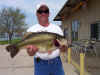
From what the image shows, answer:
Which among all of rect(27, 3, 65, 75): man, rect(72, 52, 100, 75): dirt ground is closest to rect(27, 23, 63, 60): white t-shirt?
rect(27, 3, 65, 75): man

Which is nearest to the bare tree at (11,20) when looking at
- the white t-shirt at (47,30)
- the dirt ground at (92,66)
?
the dirt ground at (92,66)

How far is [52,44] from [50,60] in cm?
35

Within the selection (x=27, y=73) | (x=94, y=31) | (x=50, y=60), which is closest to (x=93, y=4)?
(x=94, y=31)

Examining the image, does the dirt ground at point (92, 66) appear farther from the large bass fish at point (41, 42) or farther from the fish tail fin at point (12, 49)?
the fish tail fin at point (12, 49)

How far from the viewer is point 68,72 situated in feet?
16.8

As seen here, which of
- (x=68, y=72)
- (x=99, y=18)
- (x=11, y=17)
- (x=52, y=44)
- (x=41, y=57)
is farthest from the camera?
(x=11, y=17)

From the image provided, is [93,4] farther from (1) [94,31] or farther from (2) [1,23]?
(2) [1,23]

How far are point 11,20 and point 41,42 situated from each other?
2781cm

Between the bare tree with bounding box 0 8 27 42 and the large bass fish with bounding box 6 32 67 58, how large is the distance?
2682 cm

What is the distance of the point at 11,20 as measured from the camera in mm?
28469

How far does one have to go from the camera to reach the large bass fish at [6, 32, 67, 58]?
79.4 inches

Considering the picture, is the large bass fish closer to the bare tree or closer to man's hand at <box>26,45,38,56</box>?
man's hand at <box>26,45,38,56</box>

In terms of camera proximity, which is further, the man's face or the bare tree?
the bare tree

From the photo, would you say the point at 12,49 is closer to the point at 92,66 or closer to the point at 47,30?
the point at 47,30
